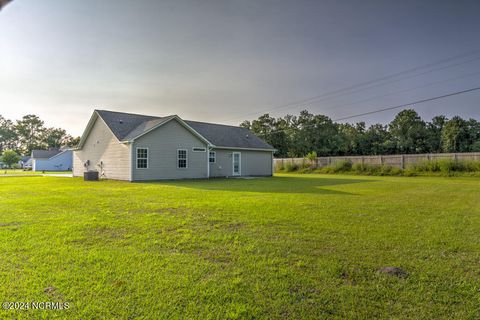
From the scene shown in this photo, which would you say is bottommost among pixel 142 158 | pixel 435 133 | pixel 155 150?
pixel 142 158

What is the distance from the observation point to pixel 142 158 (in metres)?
15.5

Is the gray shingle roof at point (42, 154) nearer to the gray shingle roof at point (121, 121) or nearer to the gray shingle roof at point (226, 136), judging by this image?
the gray shingle roof at point (121, 121)

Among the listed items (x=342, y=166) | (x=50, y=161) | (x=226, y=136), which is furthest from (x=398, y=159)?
(x=50, y=161)

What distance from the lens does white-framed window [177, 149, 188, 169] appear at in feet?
55.6

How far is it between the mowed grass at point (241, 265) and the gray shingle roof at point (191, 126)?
434 inches

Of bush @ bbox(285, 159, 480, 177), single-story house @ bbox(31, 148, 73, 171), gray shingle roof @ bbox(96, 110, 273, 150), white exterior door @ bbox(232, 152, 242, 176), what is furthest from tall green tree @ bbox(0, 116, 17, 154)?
bush @ bbox(285, 159, 480, 177)

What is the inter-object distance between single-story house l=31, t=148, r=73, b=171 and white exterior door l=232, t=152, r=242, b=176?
1345 inches

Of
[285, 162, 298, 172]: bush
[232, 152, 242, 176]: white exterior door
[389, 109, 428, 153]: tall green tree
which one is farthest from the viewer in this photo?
[389, 109, 428, 153]: tall green tree

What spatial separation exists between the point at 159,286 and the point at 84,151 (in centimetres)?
2004

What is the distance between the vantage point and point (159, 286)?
8.27ft

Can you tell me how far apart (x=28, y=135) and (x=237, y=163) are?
67.1 metres

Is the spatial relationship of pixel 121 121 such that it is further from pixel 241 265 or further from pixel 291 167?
pixel 291 167

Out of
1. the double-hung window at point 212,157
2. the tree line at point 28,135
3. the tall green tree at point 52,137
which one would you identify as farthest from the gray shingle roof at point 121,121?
the tall green tree at point 52,137

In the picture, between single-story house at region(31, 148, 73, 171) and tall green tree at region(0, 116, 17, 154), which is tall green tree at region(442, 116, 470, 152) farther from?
tall green tree at region(0, 116, 17, 154)
